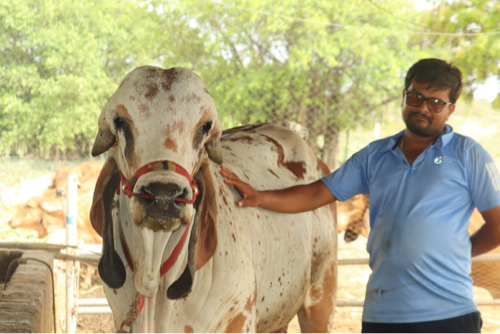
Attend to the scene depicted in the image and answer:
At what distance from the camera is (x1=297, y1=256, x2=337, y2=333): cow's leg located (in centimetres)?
338

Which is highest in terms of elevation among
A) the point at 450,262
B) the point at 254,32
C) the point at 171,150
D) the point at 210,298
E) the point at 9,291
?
the point at 254,32

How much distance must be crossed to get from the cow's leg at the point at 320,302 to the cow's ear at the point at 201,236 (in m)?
1.42

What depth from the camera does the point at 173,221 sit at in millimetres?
1762

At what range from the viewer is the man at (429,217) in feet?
6.82

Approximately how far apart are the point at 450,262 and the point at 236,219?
33.5 inches

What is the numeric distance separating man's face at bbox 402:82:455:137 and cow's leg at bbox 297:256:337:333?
142 cm

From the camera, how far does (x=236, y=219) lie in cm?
231

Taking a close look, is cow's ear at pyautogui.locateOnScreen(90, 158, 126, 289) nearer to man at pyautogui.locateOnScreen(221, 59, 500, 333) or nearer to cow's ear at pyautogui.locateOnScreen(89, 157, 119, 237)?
cow's ear at pyautogui.locateOnScreen(89, 157, 119, 237)

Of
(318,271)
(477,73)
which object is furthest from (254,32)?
(318,271)

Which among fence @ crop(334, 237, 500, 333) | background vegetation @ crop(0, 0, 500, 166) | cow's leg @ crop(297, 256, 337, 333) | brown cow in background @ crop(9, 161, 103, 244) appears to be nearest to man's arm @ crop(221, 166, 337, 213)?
cow's leg @ crop(297, 256, 337, 333)

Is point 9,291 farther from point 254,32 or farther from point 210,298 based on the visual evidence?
point 254,32

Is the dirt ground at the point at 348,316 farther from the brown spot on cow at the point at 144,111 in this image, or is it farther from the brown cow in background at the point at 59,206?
the brown spot on cow at the point at 144,111

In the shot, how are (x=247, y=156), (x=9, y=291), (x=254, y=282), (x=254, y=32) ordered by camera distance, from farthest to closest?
(x=254, y=32)
(x=9, y=291)
(x=247, y=156)
(x=254, y=282)

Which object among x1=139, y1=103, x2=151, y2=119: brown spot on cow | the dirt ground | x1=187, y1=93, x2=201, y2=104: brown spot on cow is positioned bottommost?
the dirt ground
